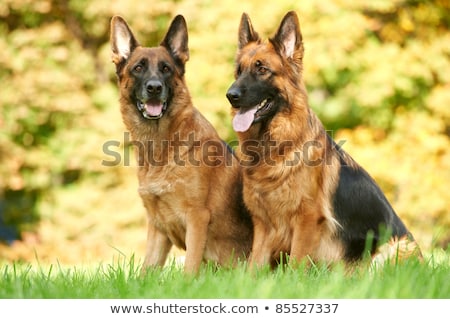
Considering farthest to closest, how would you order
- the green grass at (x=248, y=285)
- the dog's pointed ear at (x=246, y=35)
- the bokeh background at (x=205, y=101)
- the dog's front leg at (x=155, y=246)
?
the bokeh background at (x=205, y=101) < the dog's front leg at (x=155, y=246) < the dog's pointed ear at (x=246, y=35) < the green grass at (x=248, y=285)

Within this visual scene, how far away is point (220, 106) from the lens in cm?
1173

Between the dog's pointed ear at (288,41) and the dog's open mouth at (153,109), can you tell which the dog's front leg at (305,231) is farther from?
the dog's open mouth at (153,109)

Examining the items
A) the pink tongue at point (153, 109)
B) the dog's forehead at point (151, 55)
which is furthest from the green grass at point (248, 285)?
the dog's forehead at point (151, 55)

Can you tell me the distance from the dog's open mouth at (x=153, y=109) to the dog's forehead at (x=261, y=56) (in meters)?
0.73

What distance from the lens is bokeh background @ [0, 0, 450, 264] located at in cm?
1157

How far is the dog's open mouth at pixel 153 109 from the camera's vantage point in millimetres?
5387

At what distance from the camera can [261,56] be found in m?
5.11

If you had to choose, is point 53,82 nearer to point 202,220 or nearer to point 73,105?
point 73,105

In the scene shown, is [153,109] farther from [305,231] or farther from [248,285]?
[248,285]

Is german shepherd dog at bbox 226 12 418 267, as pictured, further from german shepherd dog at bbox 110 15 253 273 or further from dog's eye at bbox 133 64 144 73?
dog's eye at bbox 133 64 144 73

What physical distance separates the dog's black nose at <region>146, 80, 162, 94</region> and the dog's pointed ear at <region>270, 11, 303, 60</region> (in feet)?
3.11

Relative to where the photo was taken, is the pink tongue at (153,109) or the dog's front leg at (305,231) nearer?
the dog's front leg at (305,231)

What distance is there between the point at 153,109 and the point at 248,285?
192 centimetres

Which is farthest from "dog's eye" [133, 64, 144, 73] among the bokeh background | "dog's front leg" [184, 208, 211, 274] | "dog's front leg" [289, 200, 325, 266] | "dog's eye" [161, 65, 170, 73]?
the bokeh background
